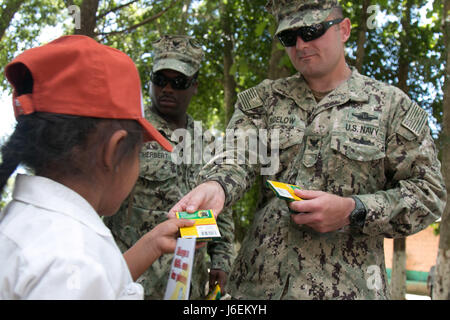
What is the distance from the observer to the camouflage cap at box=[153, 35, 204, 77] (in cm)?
369

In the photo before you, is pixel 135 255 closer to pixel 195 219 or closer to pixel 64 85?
pixel 195 219

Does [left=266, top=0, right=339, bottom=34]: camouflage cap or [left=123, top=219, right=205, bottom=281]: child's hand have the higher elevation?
[left=266, top=0, right=339, bottom=34]: camouflage cap

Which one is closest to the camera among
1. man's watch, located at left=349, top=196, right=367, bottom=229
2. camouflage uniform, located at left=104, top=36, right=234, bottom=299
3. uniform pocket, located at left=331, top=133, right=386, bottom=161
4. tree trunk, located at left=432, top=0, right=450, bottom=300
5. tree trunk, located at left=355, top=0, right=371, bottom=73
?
man's watch, located at left=349, top=196, right=367, bottom=229

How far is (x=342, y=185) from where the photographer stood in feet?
7.02

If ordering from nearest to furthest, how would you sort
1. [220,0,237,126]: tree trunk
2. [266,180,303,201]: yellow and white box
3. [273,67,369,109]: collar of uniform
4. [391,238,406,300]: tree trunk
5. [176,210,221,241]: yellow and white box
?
[176,210,221,241]: yellow and white box < [266,180,303,201]: yellow and white box < [273,67,369,109]: collar of uniform < [220,0,237,126]: tree trunk < [391,238,406,300]: tree trunk

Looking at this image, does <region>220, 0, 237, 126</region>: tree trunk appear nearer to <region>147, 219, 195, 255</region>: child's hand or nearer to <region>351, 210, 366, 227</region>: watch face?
<region>351, 210, 366, 227</region>: watch face

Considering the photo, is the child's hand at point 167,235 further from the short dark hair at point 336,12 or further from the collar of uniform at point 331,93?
the short dark hair at point 336,12

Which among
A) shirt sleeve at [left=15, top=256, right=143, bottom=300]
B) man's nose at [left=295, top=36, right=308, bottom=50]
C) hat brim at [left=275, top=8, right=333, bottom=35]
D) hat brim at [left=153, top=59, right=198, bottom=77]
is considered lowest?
shirt sleeve at [left=15, top=256, right=143, bottom=300]

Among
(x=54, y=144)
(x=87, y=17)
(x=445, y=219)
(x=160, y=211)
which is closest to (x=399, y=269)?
(x=445, y=219)

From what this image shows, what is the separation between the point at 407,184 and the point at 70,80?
1537mm

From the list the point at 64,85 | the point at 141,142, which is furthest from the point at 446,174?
the point at 64,85
